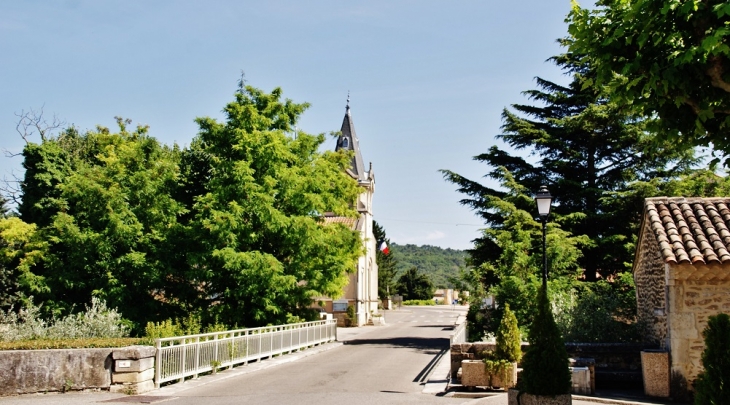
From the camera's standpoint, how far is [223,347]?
17.8 metres

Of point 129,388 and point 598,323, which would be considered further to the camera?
point 598,323

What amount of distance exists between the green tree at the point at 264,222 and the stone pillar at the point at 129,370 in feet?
29.4

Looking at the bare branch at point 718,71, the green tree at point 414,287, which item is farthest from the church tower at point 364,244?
the green tree at point 414,287

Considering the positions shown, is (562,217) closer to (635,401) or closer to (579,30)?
(635,401)

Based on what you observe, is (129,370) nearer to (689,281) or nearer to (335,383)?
(335,383)

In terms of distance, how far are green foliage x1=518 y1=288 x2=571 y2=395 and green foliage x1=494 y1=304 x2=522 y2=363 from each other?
145 inches

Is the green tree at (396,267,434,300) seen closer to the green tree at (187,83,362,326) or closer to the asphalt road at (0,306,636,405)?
the green tree at (187,83,362,326)

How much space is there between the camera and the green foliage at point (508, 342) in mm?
13884

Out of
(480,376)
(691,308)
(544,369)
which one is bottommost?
(480,376)

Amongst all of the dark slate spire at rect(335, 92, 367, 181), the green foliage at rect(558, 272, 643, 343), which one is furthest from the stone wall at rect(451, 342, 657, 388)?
the dark slate spire at rect(335, 92, 367, 181)

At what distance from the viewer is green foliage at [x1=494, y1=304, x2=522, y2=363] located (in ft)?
45.6

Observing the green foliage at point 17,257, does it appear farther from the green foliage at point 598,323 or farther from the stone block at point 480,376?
the green foliage at point 598,323

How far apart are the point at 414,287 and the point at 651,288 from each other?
8527 centimetres

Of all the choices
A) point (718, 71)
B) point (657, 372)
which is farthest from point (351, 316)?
point (718, 71)
